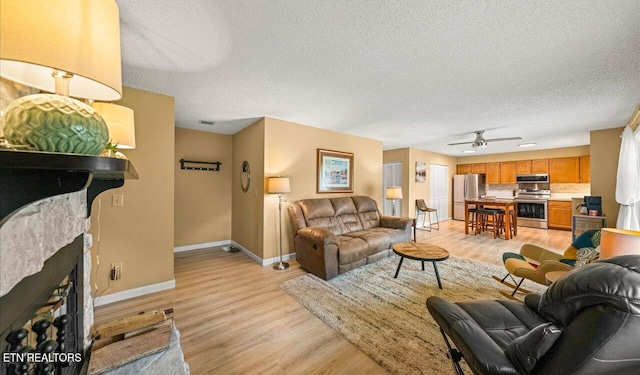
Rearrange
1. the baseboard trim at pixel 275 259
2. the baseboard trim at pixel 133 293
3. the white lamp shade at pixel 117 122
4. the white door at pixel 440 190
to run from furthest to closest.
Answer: the white door at pixel 440 190, the baseboard trim at pixel 275 259, the baseboard trim at pixel 133 293, the white lamp shade at pixel 117 122

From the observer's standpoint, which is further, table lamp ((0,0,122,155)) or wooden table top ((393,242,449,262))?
wooden table top ((393,242,449,262))

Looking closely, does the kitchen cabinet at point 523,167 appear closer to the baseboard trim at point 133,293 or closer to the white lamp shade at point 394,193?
the white lamp shade at point 394,193

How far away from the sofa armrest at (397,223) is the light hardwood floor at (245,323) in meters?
1.88

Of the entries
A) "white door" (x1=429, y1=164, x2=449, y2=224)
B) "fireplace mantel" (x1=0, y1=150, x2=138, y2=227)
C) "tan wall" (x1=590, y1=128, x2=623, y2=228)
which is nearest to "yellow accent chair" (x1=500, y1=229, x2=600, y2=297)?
"tan wall" (x1=590, y1=128, x2=623, y2=228)

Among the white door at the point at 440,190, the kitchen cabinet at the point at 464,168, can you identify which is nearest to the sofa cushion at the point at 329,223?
the white door at the point at 440,190

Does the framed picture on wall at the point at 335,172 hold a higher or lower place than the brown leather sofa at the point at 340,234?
higher

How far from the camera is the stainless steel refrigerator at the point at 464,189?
24.2 feet

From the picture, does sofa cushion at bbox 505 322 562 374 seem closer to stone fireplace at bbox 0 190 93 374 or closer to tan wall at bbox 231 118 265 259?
stone fireplace at bbox 0 190 93 374

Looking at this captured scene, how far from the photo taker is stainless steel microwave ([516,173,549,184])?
6.58m

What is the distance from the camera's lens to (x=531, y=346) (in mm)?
933

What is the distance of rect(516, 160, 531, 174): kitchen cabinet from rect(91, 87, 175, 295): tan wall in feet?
30.0

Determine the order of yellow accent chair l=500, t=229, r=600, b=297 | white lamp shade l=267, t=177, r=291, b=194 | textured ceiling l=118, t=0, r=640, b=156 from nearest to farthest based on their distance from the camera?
textured ceiling l=118, t=0, r=640, b=156 → yellow accent chair l=500, t=229, r=600, b=297 → white lamp shade l=267, t=177, r=291, b=194

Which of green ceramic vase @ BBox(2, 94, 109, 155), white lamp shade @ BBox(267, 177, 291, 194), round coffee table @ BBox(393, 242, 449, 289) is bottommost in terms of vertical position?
round coffee table @ BBox(393, 242, 449, 289)

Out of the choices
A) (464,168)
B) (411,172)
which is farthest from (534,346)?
(464,168)
